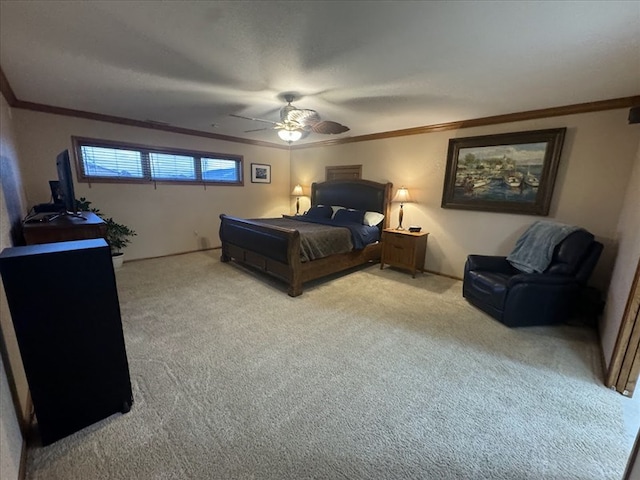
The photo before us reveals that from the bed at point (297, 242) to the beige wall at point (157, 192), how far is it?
1.09 metres

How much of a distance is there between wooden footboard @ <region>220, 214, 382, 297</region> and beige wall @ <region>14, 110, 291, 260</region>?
3.58ft

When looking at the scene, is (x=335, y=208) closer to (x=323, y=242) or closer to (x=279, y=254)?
(x=323, y=242)

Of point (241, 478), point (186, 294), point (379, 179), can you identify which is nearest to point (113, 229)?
point (186, 294)

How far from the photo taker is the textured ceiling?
1.51 m

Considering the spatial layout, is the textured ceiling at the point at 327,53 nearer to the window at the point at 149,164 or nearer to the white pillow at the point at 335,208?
the window at the point at 149,164

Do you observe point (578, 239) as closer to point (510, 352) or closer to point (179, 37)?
point (510, 352)

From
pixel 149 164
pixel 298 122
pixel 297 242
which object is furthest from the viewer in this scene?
pixel 149 164

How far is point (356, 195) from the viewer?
17.0 ft

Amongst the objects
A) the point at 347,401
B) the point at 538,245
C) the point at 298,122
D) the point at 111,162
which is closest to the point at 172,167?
the point at 111,162

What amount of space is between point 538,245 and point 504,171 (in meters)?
1.14

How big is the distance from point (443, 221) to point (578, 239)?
1675 mm

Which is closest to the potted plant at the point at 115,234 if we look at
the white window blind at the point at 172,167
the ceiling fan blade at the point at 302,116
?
the white window blind at the point at 172,167

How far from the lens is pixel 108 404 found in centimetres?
156

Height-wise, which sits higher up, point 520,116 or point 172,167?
point 520,116
